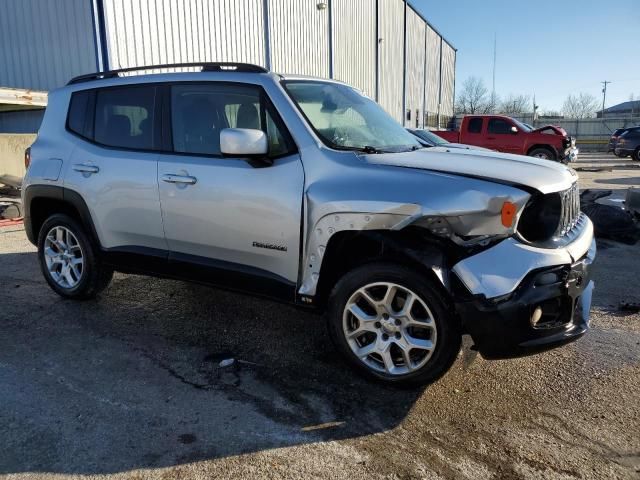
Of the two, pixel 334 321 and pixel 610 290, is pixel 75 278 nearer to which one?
pixel 334 321

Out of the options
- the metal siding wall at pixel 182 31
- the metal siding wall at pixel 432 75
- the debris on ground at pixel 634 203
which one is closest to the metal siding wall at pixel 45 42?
the metal siding wall at pixel 182 31

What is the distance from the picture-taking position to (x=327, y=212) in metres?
3.07

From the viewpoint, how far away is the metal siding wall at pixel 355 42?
21.8m

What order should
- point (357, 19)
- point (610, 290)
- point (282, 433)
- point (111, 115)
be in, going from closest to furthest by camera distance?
point (282, 433), point (111, 115), point (610, 290), point (357, 19)

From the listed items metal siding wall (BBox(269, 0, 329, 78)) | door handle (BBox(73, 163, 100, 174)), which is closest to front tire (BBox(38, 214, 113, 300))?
door handle (BBox(73, 163, 100, 174))

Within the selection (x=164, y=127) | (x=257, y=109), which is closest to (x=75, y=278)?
(x=164, y=127)

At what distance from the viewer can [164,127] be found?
3867mm

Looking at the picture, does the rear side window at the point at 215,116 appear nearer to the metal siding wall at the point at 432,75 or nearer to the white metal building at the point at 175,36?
the white metal building at the point at 175,36

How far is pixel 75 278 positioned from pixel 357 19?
73.7ft

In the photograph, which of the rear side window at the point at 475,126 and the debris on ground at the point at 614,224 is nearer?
the debris on ground at the point at 614,224

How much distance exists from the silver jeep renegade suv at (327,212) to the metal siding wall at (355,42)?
672 inches

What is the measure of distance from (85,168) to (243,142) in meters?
1.82

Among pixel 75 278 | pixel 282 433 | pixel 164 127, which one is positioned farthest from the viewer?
pixel 75 278

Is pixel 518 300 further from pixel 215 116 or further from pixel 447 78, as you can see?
pixel 447 78
